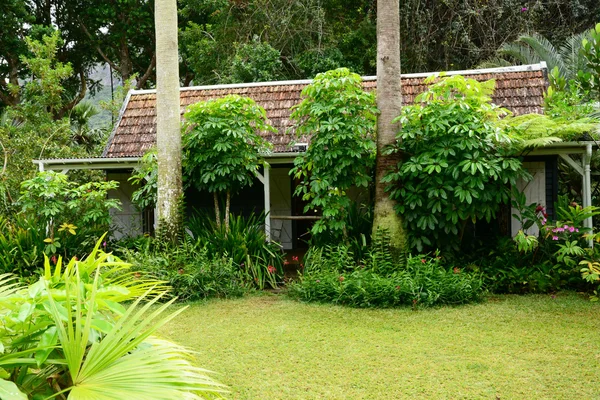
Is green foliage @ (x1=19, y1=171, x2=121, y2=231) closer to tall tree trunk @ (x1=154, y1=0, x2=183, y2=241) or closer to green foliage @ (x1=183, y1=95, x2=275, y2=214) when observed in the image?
tall tree trunk @ (x1=154, y1=0, x2=183, y2=241)

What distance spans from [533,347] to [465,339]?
689 mm

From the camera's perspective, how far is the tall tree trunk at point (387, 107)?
29.3 ft

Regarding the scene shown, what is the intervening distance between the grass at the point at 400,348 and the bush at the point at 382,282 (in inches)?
10.4

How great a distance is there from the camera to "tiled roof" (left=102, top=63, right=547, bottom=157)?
11.3 m

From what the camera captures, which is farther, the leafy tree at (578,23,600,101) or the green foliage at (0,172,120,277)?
the green foliage at (0,172,120,277)

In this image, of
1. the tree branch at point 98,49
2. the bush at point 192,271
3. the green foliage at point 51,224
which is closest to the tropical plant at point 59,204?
the green foliage at point 51,224

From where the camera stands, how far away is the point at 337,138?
28.4 feet

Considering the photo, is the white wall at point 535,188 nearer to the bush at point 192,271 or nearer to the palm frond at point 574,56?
the palm frond at point 574,56

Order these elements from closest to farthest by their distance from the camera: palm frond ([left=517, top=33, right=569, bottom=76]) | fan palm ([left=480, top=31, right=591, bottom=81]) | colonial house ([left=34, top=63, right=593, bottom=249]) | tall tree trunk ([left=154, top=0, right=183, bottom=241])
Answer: tall tree trunk ([left=154, top=0, right=183, bottom=241]) < colonial house ([left=34, top=63, right=593, bottom=249]) < fan palm ([left=480, top=31, right=591, bottom=81]) < palm frond ([left=517, top=33, right=569, bottom=76])

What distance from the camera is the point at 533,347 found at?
19.5 ft

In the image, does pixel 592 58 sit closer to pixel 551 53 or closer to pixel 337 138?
pixel 337 138

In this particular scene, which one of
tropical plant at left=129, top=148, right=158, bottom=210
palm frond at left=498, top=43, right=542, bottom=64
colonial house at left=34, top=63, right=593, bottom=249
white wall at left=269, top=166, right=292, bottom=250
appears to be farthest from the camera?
palm frond at left=498, top=43, right=542, bottom=64

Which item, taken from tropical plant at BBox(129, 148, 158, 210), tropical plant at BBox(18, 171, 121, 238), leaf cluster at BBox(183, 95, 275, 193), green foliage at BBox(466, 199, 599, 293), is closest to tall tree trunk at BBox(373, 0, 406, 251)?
green foliage at BBox(466, 199, 599, 293)

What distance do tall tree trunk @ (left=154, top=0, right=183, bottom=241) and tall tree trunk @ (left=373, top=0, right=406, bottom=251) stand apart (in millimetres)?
3305
